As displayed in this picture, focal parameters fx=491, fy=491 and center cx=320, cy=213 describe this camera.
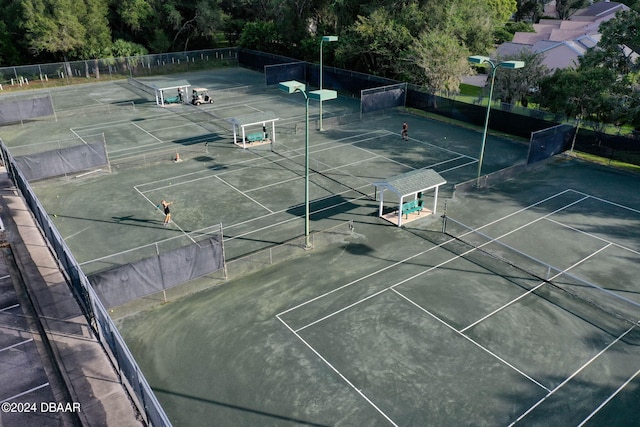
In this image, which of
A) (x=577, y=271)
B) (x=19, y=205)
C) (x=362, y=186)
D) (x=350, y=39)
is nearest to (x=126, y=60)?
(x=350, y=39)

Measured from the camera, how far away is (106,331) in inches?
667

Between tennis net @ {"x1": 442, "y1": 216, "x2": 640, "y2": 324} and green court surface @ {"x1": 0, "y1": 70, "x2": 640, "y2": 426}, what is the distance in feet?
0.33

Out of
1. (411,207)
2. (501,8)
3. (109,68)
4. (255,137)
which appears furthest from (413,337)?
(501,8)

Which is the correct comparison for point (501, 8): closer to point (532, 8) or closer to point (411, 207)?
point (532, 8)

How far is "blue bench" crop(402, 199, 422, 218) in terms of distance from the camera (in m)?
28.1

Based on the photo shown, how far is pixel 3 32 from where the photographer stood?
64.8 m

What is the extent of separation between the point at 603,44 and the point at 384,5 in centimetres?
2425

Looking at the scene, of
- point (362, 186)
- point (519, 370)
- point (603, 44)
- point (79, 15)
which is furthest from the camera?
point (79, 15)

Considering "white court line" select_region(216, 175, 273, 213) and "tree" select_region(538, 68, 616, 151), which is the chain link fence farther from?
"tree" select_region(538, 68, 616, 151)

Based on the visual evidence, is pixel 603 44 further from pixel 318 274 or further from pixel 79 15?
pixel 79 15

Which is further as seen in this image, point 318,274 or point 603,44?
point 603,44

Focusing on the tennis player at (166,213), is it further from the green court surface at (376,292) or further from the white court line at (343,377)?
the white court line at (343,377)

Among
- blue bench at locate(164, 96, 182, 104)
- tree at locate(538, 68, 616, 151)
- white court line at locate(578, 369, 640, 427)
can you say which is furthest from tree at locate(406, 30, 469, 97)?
white court line at locate(578, 369, 640, 427)

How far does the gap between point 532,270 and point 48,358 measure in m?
21.1
